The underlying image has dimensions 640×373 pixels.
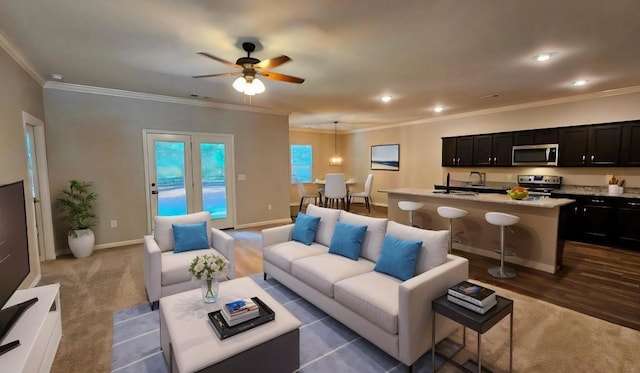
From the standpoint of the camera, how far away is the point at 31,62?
11.4ft

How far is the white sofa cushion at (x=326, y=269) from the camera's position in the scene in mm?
2609

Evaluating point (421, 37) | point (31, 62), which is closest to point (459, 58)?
point (421, 37)

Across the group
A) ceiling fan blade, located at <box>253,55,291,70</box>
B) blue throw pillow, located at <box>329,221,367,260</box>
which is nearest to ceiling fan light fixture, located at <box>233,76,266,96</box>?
ceiling fan blade, located at <box>253,55,291,70</box>

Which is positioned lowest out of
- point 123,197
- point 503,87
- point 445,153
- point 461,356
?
point 461,356

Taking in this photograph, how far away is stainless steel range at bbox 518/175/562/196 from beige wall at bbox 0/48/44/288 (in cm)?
736

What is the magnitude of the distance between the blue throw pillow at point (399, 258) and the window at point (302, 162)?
7.32 metres

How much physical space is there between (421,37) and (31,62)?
4.39 metres

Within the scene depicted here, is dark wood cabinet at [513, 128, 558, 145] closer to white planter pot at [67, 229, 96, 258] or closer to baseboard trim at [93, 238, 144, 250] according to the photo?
baseboard trim at [93, 238, 144, 250]

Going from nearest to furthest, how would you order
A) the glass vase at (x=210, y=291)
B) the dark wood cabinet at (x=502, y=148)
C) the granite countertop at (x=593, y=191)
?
1. the glass vase at (x=210, y=291)
2. the granite countertop at (x=593, y=191)
3. the dark wood cabinet at (x=502, y=148)

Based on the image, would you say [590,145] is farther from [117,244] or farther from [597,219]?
[117,244]

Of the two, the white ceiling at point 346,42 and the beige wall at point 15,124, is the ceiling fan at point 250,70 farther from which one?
the beige wall at point 15,124

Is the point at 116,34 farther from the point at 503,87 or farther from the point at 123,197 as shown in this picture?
the point at 503,87

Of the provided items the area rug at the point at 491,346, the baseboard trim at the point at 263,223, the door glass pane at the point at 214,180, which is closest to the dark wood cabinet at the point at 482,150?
the area rug at the point at 491,346

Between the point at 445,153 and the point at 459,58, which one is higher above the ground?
the point at 459,58
